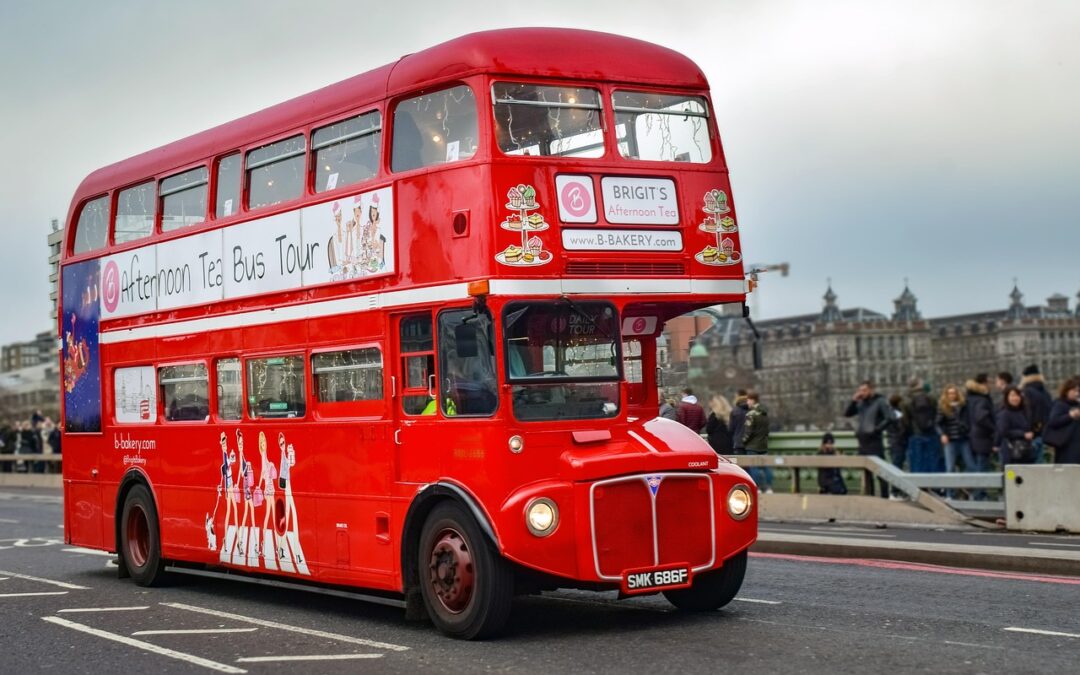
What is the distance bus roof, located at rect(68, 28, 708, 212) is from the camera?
1087cm

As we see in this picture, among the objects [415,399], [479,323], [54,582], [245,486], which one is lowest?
[54,582]

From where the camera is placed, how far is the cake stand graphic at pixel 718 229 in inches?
445

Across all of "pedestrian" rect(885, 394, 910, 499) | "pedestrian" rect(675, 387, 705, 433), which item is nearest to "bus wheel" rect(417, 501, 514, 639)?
"pedestrian" rect(675, 387, 705, 433)

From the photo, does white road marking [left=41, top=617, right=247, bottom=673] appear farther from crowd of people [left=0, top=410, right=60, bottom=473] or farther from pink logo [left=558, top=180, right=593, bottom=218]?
crowd of people [left=0, top=410, right=60, bottom=473]

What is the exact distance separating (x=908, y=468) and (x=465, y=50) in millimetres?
13384

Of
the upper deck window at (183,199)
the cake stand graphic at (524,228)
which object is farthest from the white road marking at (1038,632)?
the upper deck window at (183,199)

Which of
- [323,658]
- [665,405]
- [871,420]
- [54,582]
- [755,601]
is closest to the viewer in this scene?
[323,658]

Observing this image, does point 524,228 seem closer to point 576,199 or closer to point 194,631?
point 576,199

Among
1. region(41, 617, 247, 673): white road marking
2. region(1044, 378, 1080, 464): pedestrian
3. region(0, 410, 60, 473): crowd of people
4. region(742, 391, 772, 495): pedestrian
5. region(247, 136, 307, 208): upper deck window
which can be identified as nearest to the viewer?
region(41, 617, 247, 673): white road marking

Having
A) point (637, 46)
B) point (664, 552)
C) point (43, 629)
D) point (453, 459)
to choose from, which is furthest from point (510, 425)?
point (43, 629)

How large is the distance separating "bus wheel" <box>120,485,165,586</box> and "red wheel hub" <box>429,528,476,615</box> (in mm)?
5313

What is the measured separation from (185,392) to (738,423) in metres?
10.7

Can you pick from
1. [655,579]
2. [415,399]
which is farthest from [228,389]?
[655,579]

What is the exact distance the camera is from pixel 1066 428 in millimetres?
19203
